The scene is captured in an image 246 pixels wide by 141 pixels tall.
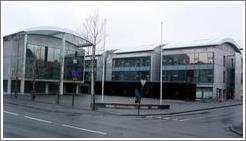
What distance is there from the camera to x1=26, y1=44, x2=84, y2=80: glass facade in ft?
186

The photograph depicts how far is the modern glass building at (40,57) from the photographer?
2231 inches

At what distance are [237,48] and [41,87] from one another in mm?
38843

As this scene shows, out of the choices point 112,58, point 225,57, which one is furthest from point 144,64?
point 225,57

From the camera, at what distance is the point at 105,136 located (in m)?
14.0

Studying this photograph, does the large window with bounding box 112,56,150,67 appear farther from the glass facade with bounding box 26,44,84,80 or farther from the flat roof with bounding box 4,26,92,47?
the flat roof with bounding box 4,26,92,47

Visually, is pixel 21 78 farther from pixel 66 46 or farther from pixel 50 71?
pixel 66 46

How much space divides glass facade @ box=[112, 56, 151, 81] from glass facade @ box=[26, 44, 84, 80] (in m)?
13.2

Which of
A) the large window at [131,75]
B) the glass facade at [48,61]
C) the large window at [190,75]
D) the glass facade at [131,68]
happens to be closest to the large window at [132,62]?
the glass facade at [131,68]

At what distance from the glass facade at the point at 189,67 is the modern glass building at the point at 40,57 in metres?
17.1

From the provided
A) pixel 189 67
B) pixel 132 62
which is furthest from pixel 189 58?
pixel 132 62

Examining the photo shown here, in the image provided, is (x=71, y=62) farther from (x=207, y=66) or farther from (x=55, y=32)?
(x=207, y=66)

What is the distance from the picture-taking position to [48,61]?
6019 centimetres

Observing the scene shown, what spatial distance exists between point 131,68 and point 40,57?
22937 millimetres

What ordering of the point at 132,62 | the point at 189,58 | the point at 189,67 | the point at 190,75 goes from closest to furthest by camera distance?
1. the point at 190,75
2. the point at 189,67
3. the point at 189,58
4. the point at 132,62
